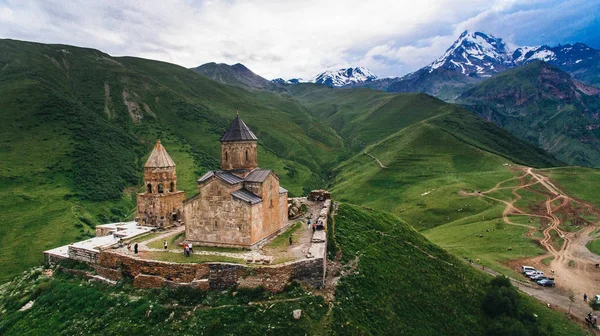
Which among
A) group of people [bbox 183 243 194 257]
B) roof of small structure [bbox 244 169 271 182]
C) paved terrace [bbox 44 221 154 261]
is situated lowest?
paved terrace [bbox 44 221 154 261]

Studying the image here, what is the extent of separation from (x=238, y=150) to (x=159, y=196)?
1097cm

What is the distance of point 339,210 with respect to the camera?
36.7 metres

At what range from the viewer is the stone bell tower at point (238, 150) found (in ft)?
105

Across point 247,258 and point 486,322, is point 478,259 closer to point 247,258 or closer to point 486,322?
point 486,322

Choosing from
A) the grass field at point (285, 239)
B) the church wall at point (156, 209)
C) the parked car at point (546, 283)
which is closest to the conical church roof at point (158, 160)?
the church wall at point (156, 209)

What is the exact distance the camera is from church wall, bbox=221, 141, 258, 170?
1260 inches

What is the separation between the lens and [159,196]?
37594 mm

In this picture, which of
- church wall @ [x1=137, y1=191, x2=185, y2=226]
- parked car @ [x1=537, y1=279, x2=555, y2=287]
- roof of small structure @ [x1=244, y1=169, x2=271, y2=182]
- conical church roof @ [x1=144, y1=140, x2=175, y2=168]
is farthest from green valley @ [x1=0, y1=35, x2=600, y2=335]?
→ conical church roof @ [x1=144, y1=140, x2=175, y2=168]

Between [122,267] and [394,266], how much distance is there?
1847 cm

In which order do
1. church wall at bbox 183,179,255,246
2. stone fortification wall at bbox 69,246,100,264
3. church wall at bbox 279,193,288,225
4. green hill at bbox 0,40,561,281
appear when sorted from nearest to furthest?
stone fortification wall at bbox 69,246,100,264, church wall at bbox 183,179,255,246, church wall at bbox 279,193,288,225, green hill at bbox 0,40,561,281

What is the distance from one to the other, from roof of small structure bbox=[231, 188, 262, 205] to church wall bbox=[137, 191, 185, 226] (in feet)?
39.8

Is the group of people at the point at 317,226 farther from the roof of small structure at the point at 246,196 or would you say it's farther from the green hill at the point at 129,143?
the green hill at the point at 129,143

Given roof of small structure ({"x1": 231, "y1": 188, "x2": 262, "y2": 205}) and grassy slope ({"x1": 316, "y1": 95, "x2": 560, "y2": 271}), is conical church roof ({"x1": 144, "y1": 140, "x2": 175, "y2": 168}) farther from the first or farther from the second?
grassy slope ({"x1": 316, "y1": 95, "x2": 560, "y2": 271})

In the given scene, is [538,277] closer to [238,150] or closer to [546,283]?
[546,283]
